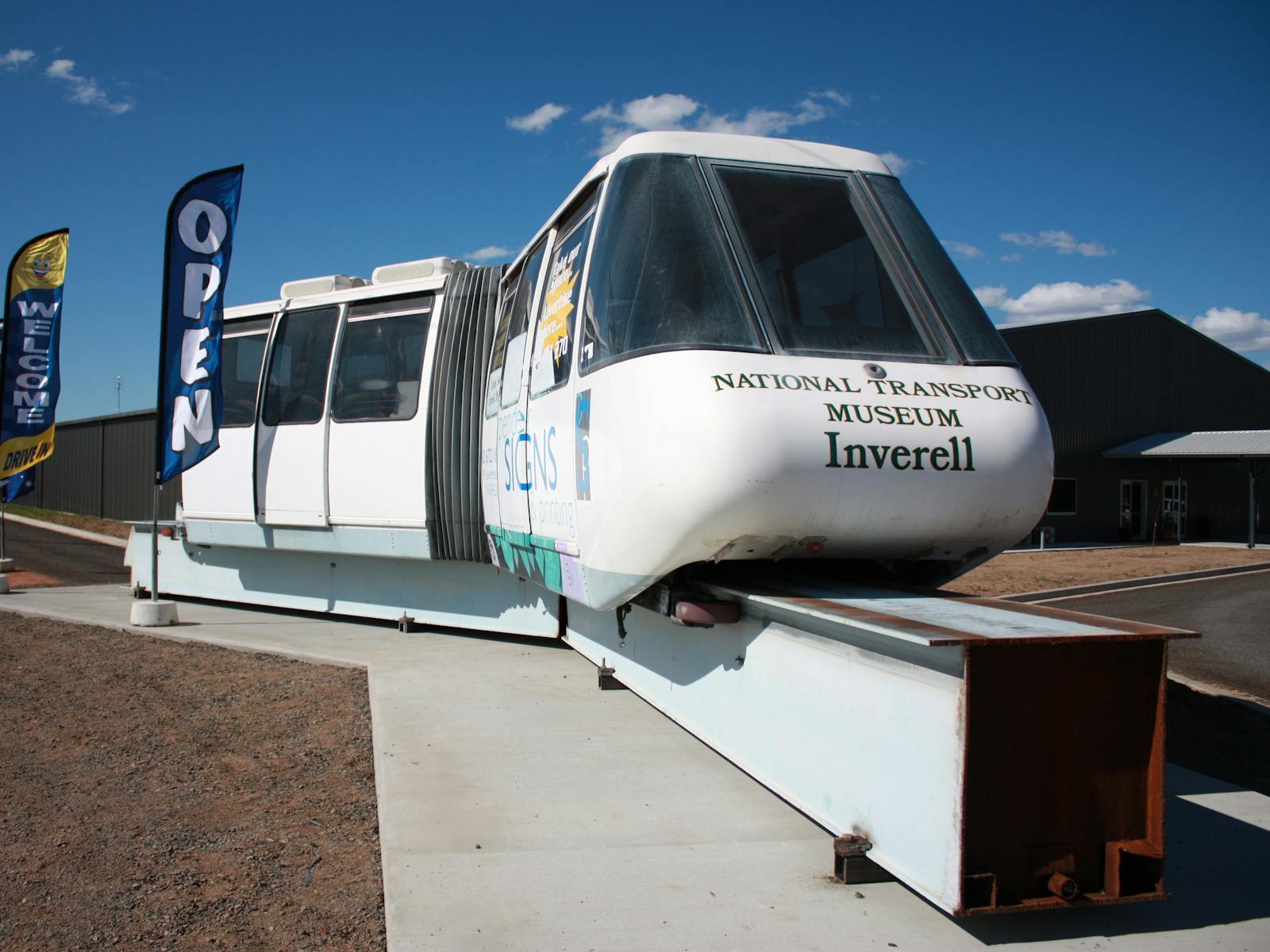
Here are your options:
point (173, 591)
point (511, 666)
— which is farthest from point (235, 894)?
point (173, 591)

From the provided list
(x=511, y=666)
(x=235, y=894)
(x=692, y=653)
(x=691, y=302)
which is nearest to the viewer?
(x=235, y=894)

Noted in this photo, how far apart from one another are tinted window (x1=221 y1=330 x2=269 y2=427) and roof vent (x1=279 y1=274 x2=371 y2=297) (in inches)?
21.2

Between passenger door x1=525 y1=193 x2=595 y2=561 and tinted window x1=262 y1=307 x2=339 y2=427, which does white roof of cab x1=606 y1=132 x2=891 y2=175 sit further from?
tinted window x1=262 y1=307 x2=339 y2=427

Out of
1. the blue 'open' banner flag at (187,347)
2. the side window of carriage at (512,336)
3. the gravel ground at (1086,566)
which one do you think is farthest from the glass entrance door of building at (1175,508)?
the blue 'open' banner flag at (187,347)

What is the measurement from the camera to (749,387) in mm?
4066

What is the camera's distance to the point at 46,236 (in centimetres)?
1582

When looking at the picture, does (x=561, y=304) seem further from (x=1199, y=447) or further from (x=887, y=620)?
(x=1199, y=447)

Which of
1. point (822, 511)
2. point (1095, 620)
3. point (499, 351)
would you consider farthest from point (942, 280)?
point (499, 351)

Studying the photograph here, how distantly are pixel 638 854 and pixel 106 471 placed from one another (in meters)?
35.9

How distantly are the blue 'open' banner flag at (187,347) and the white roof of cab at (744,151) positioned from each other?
18.9 ft

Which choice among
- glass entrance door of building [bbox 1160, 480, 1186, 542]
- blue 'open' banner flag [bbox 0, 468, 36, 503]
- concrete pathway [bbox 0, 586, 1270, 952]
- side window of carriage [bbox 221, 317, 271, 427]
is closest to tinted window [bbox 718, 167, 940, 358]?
concrete pathway [bbox 0, 586, 1270, 952]

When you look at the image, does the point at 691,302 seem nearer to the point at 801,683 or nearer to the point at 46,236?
the point at 801,683

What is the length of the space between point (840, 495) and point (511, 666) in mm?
4545

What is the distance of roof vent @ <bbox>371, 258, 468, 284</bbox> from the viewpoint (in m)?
8.98
